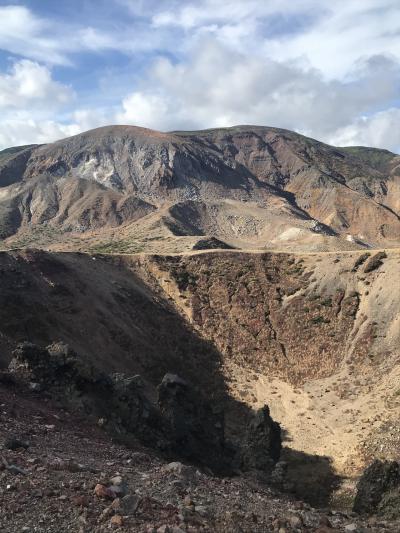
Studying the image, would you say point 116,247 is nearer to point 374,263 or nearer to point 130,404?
point 374,263

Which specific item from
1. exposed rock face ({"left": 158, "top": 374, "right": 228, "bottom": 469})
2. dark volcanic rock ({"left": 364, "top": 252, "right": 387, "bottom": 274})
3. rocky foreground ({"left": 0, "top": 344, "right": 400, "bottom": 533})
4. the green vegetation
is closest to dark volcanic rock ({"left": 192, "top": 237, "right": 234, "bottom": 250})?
the green vegetation

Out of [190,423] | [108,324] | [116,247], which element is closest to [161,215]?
[116,247]

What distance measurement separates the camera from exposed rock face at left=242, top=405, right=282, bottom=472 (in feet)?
115

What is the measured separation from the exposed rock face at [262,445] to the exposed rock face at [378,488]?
10.1 m

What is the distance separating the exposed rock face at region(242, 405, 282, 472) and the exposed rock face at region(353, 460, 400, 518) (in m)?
10.1

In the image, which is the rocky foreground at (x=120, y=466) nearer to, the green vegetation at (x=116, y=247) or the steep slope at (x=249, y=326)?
the steep slope at (x=249, y=326)

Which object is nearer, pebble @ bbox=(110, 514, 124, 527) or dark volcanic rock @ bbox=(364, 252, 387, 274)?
pebble @ bbox=(110, 514, 124, 527)

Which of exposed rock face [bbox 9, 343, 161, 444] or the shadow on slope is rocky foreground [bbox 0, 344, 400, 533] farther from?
the shadow on slope

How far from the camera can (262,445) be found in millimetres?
36250

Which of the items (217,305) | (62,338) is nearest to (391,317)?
(217,305)

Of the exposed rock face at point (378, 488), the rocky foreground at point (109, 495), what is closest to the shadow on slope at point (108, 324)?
the exposed rock face at point (378, 488)

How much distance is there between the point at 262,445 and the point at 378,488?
1252cm

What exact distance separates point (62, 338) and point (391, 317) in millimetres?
35798

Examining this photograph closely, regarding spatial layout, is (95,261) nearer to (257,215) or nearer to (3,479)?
(3,479)
